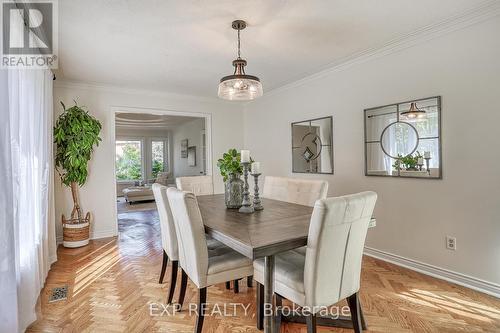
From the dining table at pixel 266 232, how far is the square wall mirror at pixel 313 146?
162 centimetres

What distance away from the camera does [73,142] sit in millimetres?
3531

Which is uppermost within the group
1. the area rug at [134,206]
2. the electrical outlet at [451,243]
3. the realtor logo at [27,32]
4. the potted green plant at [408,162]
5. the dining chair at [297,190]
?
the realtor logo at [27,32]

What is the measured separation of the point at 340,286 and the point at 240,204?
102 cm

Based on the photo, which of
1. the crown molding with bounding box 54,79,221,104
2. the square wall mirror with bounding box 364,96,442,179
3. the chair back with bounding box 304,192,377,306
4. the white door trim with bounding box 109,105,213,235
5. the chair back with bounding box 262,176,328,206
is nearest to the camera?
the chair back with bounding box 304,192,377,306

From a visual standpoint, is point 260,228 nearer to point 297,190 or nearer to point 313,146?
point 297,190

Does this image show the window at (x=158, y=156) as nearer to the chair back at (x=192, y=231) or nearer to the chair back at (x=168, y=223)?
the chair back at (x=168, y=223)

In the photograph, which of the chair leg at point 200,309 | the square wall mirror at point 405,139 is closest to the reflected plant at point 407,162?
the square wall mirror at point 405,139

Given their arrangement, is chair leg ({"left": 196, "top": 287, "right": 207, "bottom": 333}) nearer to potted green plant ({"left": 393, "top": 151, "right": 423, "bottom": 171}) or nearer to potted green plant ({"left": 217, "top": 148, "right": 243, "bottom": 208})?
potted green plant ({"left": 217, "top": 148, "right": 243, "bottom": 208})

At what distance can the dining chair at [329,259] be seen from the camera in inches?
51.9

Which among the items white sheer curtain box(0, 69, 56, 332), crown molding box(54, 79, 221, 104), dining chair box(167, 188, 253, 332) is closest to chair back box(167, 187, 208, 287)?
dining chair box(167, 188, 253, 332)

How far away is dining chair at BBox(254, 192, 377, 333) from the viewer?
1317mm

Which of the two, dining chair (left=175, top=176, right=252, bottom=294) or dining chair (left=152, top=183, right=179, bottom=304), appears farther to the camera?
dining chair (left=175, top=176, right=252, bottom=294)

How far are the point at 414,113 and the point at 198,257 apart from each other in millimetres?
2453

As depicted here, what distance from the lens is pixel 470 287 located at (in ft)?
7.60
